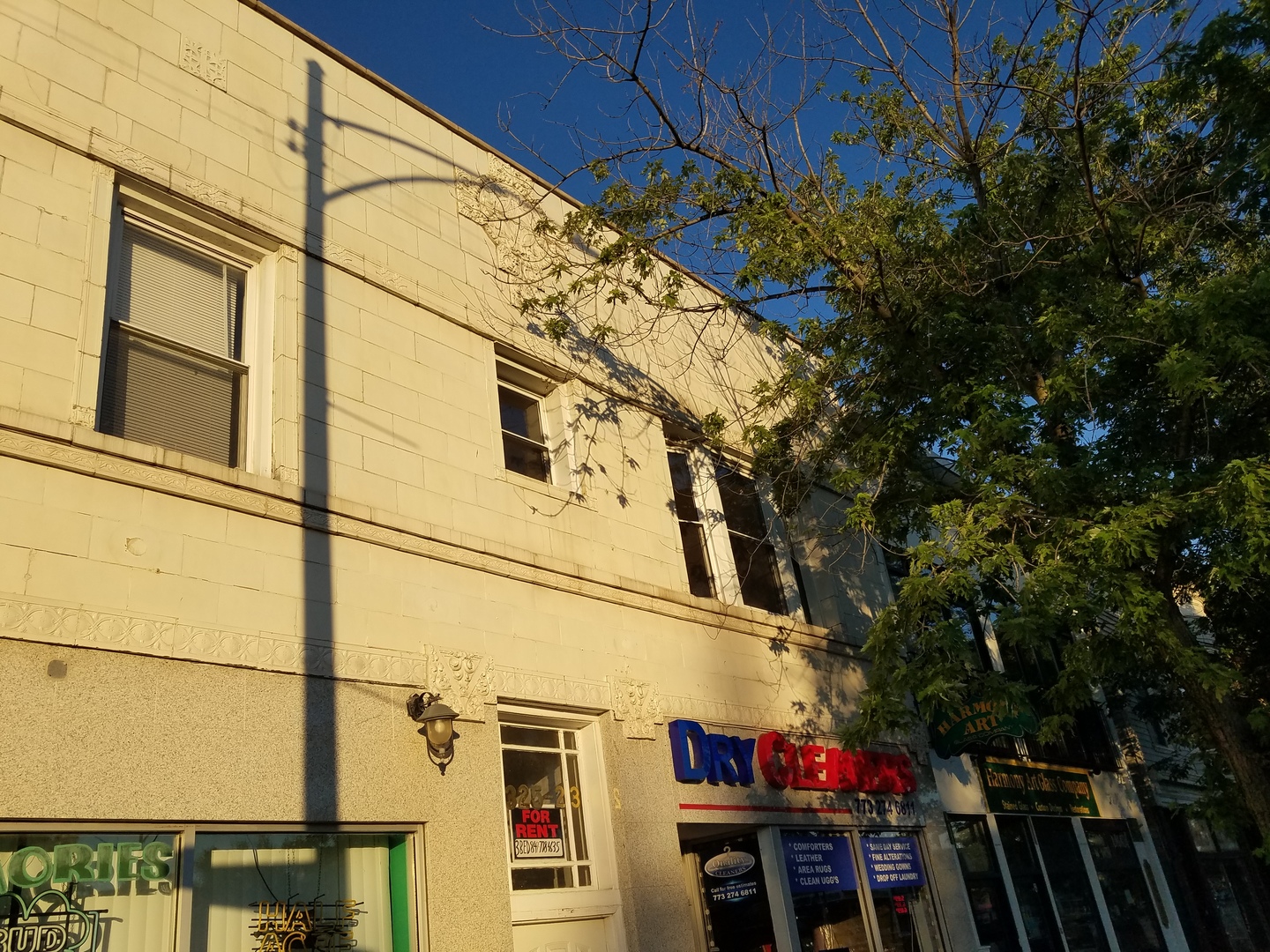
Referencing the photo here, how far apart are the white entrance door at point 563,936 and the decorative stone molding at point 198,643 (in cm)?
203

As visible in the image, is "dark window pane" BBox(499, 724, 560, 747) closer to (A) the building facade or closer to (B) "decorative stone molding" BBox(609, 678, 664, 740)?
(A) the building facade

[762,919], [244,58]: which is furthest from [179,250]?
[762,919]

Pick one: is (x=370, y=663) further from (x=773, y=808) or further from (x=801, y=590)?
(x=801, y=590)

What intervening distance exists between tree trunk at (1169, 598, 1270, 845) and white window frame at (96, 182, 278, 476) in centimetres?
779

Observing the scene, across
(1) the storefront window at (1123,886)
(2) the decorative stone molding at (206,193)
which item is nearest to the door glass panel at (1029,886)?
(1) the storefront window at (1123,886)

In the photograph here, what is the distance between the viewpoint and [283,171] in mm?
8711

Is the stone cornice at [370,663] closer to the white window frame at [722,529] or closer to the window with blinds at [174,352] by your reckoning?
the window with blinds at [174,352]

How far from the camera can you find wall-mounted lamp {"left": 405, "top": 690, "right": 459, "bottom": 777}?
714 centimetres

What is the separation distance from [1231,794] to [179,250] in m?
10.5

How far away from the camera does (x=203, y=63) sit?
28.0ft

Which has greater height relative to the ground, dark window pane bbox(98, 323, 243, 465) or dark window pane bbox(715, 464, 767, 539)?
dark window pane bbox(715, 464, 767, 539)

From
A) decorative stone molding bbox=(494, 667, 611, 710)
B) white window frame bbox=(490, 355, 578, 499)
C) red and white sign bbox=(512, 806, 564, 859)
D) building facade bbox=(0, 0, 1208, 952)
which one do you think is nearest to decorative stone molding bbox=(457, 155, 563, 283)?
building facade bbox=(0, 0, 1208, 952)

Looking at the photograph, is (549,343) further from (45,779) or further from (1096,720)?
(1096,720)

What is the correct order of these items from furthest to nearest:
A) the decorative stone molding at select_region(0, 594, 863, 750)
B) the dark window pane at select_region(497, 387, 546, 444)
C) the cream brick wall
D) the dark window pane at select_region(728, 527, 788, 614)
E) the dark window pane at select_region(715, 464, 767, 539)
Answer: the dark window pane at select_region(715, 464, 767, 539) < the dark window pane at select_region(728, 527, 788, 614) < the dark window pane at select_region(497, 387, 546, 444) < the cream brick wall < the decorative stone molding at select_region(0, 594, 863, 750)
